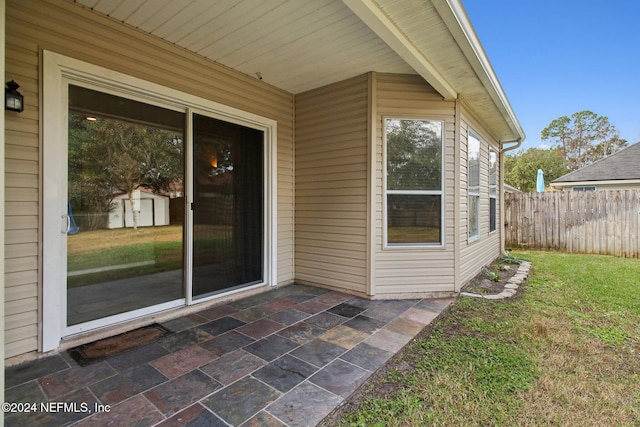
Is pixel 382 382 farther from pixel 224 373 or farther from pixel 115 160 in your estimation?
pixel 115 160

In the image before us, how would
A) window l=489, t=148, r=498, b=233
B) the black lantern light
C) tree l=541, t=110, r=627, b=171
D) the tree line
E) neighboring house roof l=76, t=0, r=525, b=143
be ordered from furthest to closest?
1. tree l=541, t=110, r=627, b=171
2. the tree line
3. window l=489, t=148, r=498, b=233
4. neighboring house roof l=76, t=0, r=525, b=143
5. the black lantern light

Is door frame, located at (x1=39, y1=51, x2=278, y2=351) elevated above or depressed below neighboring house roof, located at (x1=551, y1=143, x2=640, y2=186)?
below

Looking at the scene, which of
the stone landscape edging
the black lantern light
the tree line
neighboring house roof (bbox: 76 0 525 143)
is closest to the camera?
the black lantern light

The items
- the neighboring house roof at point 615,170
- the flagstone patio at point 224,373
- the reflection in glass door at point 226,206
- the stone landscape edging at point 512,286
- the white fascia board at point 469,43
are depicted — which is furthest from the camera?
the neighboring house roof at point 615,170

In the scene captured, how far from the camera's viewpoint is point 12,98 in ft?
6.66

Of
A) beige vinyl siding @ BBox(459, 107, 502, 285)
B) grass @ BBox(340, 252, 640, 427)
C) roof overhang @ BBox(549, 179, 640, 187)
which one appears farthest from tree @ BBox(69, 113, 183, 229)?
roof overhang @ BBox(549, 179, 640, 187)

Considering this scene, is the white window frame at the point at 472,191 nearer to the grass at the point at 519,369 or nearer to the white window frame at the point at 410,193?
the white window frame at the point at 410,193

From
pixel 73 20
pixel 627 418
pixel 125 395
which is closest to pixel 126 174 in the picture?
pixel 73 20

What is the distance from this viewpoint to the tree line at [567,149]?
23.9 m

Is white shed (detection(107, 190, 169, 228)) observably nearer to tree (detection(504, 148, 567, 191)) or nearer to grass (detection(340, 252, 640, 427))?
grass (detection(340, 252, 640, 427))

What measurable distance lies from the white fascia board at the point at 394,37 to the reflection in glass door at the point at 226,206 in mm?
1982

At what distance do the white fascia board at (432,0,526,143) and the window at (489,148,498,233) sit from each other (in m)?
1.87

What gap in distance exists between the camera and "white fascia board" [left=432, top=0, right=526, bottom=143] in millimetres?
2182

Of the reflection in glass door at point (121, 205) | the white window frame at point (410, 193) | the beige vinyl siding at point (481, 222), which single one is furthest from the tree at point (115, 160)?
the beige vinyl siding at point (481, 222)
